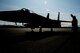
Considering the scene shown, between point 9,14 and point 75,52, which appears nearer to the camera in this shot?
point 75,52

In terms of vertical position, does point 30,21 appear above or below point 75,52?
above

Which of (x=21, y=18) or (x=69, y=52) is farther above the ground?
(x=21, y=18)

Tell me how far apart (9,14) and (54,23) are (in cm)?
1869

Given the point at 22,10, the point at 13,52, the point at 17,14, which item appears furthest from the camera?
the point at 22,10

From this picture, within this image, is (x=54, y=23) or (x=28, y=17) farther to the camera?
(x=54, y=23)

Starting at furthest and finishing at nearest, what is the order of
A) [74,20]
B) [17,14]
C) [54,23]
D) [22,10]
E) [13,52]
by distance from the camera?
1. [54,23]
2. [22,10]
3. [17,14]
4. [74,20]
5. [13,52]

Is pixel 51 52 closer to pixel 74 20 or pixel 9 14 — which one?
pixel 74 20

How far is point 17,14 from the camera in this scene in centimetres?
2248

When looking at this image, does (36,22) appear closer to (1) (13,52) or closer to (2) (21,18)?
(2) (21,18)

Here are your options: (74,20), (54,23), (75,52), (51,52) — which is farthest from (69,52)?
(54,23)

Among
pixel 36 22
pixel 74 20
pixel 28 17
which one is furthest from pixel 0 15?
pixel 74 20

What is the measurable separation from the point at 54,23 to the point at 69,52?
1252 inches

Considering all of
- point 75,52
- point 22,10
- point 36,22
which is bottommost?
point 75,52

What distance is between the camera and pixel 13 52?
6.91 meters
